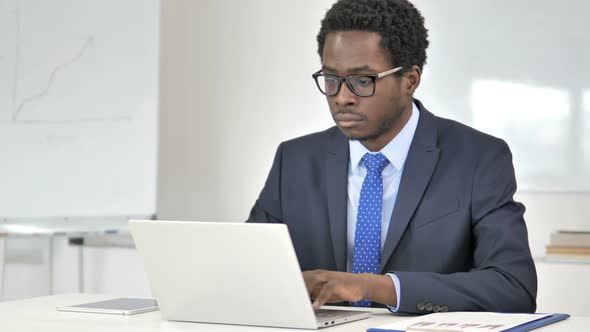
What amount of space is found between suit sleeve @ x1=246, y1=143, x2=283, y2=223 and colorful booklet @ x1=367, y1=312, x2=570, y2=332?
0.71 meters

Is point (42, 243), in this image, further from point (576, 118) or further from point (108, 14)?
point (576, 118)

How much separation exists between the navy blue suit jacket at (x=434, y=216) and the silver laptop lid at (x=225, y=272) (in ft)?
1.05

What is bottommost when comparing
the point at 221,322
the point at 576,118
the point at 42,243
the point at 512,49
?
the point at 42,243

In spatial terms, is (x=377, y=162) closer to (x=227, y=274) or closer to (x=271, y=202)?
(x=271, y=202)

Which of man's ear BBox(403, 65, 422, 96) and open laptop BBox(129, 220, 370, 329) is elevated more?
man's ear BBox(403, 65, 422, 96)

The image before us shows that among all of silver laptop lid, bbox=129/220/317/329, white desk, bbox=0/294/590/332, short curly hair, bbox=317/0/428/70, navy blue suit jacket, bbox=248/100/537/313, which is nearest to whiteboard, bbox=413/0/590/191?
navy blue suit jacket, bbox=248/100/537/313

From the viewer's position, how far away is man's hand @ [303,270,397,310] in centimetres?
164

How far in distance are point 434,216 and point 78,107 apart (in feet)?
6.78

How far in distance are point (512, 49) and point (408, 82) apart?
141 centimetres

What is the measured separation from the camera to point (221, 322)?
1608mm

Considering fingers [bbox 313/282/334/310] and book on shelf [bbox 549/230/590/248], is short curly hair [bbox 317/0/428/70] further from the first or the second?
book on shelf [bbox 549/230/590/248]

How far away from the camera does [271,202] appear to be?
2287 mm

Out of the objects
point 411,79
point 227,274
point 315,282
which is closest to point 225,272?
point 227,274

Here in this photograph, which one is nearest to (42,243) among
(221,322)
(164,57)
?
→ (164,57)
